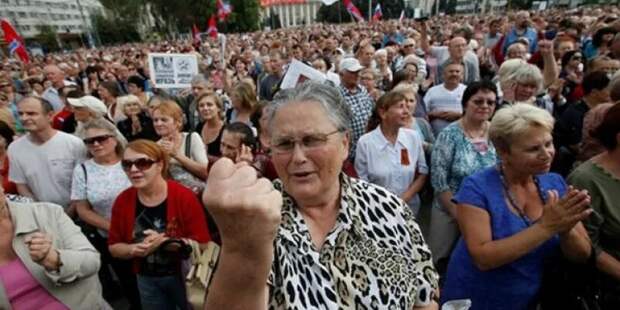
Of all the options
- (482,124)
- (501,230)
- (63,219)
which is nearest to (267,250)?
(501,230)

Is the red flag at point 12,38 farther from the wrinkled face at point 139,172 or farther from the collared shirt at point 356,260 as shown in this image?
the collared shirt at point 356,260

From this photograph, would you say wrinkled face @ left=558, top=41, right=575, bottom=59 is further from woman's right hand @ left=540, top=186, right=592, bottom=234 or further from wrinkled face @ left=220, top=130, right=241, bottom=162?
wrinkled face @ left=220, top=130, right=241, bottom=162

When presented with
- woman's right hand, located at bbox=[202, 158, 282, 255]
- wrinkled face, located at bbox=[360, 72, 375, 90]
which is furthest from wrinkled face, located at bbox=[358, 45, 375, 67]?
woman's right hand, located at bbox=[202, 158, 282, 255]

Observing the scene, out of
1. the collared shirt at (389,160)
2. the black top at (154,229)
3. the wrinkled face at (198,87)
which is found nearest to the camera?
the black top at (154,229)

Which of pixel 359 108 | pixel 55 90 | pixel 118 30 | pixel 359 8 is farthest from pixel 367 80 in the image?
pixel 118 30

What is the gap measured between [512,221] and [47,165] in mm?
3598

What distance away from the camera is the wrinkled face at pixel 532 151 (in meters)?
2.13

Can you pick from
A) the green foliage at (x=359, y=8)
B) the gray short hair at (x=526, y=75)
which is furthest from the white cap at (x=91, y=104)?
the green foliage at (x=359, y=8)

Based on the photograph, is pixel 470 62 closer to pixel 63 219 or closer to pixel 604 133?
pixel 604 133

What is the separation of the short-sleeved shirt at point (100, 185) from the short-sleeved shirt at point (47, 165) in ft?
1.06

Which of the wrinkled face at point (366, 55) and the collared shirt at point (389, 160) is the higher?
the wrinkled face at point (366, 55)

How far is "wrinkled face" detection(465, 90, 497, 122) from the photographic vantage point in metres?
3.22

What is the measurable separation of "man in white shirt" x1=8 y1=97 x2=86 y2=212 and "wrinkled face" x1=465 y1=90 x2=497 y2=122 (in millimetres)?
3341

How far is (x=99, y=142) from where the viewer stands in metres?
3.21
